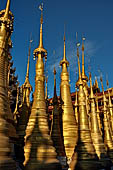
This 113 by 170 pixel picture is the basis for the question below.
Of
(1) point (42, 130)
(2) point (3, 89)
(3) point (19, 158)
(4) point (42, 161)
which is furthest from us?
(3) point (19, 158)

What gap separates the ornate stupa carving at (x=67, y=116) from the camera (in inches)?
515

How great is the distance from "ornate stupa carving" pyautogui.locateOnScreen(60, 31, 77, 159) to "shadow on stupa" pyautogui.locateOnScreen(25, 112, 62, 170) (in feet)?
14.2

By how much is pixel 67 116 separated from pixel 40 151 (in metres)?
5.99

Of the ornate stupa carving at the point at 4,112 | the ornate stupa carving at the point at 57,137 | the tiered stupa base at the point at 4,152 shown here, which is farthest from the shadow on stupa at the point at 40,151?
the ornate stupa carving at the point at 57,137

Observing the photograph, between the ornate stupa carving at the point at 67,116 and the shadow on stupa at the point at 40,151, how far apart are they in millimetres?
4329

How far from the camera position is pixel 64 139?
1337 centimetres

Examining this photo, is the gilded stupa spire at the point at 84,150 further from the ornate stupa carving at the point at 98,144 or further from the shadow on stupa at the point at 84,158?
the ornate stupa carving at the point at 98,144

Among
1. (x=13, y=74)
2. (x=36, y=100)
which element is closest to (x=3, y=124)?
(x=36, y=100)

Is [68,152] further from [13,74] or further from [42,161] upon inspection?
[13,74]

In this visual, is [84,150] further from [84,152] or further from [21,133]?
[21,133]

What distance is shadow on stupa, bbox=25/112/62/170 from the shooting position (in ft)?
27.0

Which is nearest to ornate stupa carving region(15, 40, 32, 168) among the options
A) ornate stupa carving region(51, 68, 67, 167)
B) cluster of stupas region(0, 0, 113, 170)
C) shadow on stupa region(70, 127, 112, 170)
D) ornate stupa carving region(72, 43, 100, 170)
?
cluster of stupas region(0, 0, 113, 170)

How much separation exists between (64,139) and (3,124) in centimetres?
811

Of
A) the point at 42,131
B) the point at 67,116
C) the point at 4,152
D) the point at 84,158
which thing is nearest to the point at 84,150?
the point at 84,158
